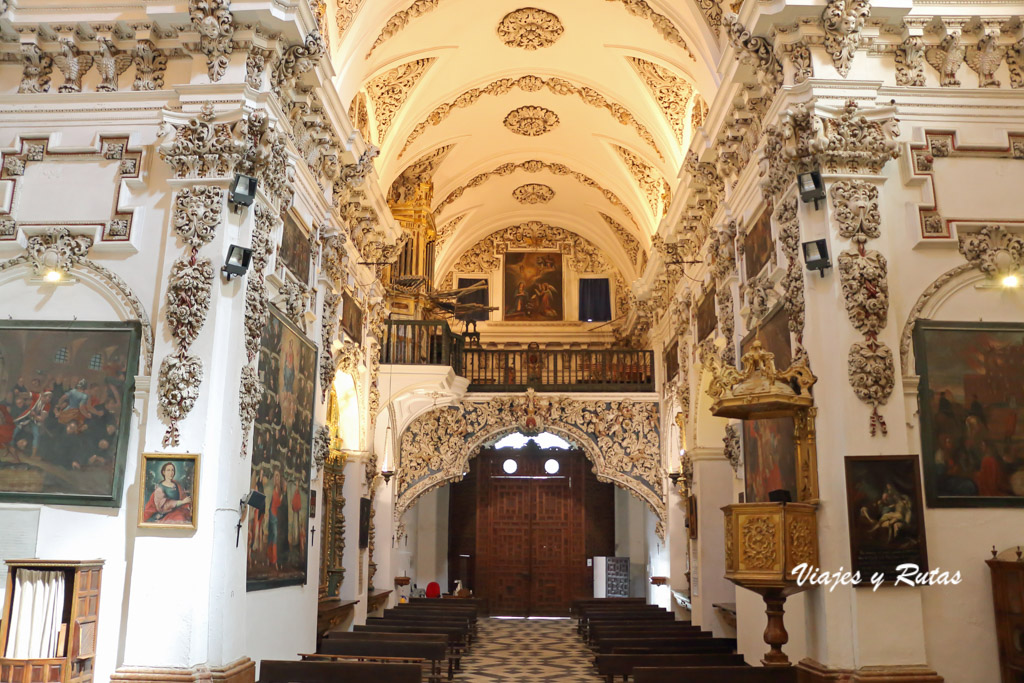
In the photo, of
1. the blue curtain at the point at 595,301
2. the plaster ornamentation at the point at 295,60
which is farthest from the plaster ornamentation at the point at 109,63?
the blue curtain at the point at 595,301

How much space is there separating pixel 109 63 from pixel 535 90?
317 inches

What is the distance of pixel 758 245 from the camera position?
31.9 feet

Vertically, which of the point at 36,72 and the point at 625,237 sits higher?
the point at 625,237

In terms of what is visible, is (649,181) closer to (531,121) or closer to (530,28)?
(531,121)

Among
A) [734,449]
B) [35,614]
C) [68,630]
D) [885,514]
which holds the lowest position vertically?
[68,630]

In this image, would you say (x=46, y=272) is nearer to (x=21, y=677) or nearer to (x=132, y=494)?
(x=132, y=494)

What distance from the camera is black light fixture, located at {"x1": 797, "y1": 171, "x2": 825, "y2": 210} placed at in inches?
314

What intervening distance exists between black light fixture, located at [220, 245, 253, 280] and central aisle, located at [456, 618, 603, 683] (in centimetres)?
632

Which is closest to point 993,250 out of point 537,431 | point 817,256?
point 817,256

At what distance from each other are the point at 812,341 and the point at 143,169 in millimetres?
6380

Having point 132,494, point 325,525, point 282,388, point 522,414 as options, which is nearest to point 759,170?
point 282,388

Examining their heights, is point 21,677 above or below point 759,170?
below

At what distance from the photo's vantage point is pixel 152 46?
881 centimetres

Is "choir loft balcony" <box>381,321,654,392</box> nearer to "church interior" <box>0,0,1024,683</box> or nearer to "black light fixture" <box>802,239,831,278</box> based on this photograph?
"church interior" <box>0,0,1024,683</box>
